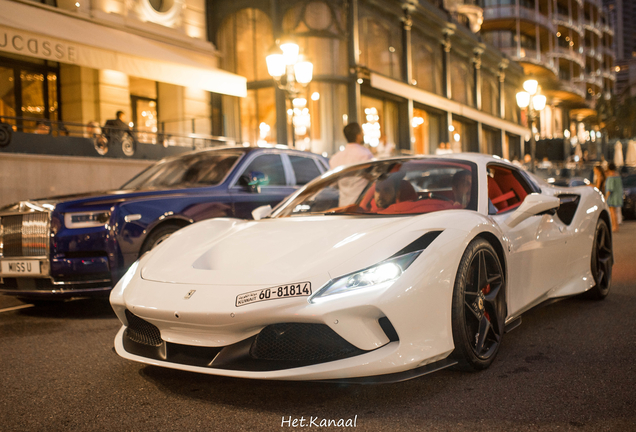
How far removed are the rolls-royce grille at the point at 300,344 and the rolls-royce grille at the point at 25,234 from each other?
3.07 metres

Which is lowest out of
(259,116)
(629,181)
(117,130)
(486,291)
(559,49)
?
(486,291)

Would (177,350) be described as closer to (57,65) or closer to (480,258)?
(480,258)

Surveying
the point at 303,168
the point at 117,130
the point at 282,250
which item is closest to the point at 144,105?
the point at 117,130

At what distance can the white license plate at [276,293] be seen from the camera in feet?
8.92

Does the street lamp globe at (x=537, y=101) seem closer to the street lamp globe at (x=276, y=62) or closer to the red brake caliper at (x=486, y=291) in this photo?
the street lamp globe at (x=276, y=62)

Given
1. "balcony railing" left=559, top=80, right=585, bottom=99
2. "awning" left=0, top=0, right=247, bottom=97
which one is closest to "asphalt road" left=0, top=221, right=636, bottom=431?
"awning" left=0, top=0, right=247, bottom=97

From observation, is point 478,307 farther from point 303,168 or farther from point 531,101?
point 531,101

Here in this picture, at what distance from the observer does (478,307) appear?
10.7ft

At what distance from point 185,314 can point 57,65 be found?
18.3 m

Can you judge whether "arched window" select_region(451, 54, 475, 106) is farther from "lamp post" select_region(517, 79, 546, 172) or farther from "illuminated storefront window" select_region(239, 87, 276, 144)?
"lamp post" select_region(517, 79, 546, 172)

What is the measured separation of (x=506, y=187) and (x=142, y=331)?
291 cm

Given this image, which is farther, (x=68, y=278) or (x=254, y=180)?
(x=254, y=180)

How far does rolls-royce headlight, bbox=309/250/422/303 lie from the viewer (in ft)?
8.93

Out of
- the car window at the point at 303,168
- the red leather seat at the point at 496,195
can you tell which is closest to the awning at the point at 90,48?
the car window at the point at 303,168
